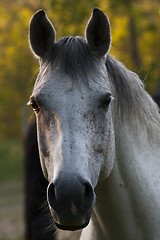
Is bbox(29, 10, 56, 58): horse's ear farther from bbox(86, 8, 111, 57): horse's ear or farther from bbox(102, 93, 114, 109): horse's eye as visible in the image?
bbox(102, 93, 114, 109): horse's eye

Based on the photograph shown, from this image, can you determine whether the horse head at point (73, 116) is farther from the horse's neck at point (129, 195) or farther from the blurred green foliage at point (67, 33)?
the blurred green foliage at point (67, 33)

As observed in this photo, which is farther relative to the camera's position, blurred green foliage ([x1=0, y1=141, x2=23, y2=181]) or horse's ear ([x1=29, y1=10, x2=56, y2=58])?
blurred green foliage ([x1=0, y1=141, x2=23, y2=181])

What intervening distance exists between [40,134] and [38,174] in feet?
8.30

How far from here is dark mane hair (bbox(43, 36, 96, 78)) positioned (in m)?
2.65

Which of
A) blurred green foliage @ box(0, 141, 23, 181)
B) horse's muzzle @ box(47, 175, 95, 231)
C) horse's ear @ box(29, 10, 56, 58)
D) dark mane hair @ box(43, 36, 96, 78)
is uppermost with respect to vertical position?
horse's ear @ box(29, 10, 56, 58)

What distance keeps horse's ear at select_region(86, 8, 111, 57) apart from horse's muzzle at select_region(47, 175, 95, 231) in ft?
2.98

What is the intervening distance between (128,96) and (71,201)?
0.91 metres

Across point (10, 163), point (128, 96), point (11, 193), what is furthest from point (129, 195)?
point (10, 163)

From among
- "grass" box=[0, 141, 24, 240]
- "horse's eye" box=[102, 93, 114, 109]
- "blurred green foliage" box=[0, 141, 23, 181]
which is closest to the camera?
"horse's eye" box=[102, 93, 114, 109]

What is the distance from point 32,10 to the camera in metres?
11.3

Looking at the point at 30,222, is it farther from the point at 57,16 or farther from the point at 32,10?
the point at 32,10

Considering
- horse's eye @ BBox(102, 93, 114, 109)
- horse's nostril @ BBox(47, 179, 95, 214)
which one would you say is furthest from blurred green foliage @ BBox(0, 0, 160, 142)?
horse's nostril @ BBox(47, 179, 95, 214)

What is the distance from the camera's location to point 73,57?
2.68 m

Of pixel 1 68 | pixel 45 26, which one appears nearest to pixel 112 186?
pixel 45 26
